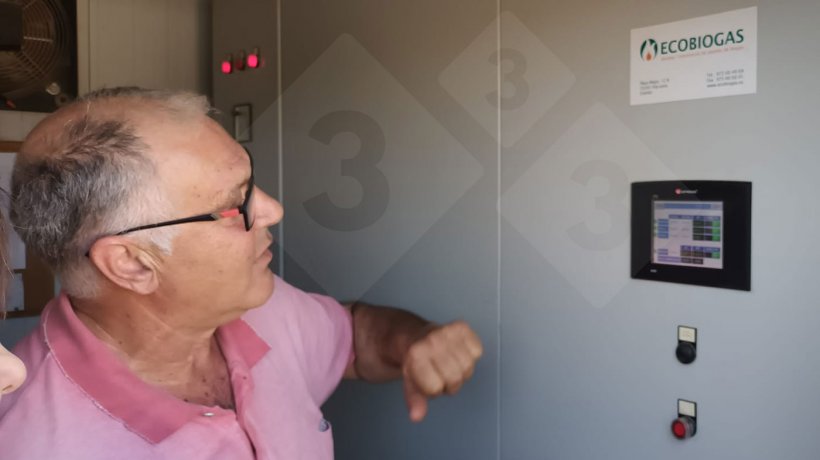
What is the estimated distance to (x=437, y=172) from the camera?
1.74 metres

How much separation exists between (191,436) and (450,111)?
0.96 meters

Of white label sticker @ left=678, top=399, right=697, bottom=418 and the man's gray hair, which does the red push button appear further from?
the man's gray hair

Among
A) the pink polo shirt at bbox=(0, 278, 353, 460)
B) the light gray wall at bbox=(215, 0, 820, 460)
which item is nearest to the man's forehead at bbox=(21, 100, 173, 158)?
the pink polo shirt at bbox=(0, 278, 353, 460)


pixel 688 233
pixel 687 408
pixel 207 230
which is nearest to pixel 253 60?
pixel 207 230

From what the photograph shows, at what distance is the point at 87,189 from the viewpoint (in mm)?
1064

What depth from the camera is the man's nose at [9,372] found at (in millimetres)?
598

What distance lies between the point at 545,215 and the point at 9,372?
1.13 metres

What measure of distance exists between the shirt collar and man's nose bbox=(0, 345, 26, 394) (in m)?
0.48

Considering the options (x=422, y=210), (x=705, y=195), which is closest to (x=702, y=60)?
(x=705, y=195)

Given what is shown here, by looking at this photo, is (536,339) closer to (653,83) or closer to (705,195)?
(705,195)

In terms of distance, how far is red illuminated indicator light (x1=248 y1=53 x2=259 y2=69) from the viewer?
228 centimetres

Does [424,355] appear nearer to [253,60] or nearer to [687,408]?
[687,408]

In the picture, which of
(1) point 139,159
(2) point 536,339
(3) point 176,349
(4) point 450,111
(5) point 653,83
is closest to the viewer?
(1) point 139,159

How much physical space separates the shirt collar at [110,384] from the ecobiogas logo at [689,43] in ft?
3.36
